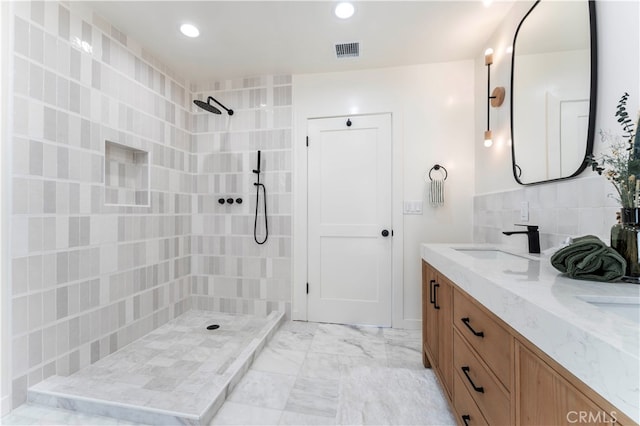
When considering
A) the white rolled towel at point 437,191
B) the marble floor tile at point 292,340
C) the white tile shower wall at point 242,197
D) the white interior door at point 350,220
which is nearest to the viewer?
the marble floor tile at point 292,340

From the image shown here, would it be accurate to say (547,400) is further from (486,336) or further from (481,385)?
(481,385)

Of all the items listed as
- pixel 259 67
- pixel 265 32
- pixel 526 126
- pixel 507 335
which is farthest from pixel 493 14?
pixel 507 335

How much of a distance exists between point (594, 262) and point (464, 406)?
Result: 32.3 inches

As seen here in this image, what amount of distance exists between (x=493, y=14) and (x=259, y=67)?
2006 millimetres

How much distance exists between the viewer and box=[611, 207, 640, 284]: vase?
837mm

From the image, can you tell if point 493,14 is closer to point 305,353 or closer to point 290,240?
point 290,240

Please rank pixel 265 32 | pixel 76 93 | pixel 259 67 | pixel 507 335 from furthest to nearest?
pixel 259 67 < pixel 265 32 < pixel 76 93 < pixel 507 335

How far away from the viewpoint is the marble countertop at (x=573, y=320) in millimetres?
428

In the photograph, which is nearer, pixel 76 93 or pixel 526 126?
pixel 526 126

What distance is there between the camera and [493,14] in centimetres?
189

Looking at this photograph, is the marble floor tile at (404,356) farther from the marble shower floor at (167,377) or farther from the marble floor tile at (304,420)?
the marble shower floor at (167,377)

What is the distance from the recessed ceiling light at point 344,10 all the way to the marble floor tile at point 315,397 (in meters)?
2.57

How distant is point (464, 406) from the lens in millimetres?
1181

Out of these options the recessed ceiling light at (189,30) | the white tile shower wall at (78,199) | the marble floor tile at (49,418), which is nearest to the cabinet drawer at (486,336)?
the marble floor tile at (49,418)
